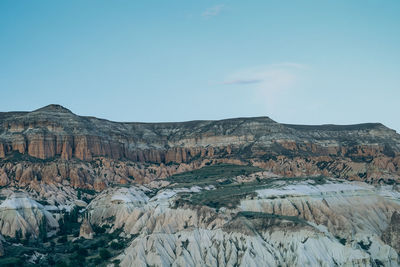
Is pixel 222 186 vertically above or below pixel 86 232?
above

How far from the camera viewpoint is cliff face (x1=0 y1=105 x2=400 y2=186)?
136 m

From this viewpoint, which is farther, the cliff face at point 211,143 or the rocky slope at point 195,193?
the cliff face at point 211,143

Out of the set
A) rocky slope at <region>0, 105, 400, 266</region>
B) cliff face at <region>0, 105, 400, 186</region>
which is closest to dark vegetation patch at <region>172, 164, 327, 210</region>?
rocky slope at <region>0, 105, 400, 266</region>

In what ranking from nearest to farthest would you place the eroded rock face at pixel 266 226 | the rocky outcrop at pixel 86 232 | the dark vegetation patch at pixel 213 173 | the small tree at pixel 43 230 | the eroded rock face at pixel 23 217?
1. the eroded rock face at pixel 266 226
2. the rocky outcrop at pixel 86 232
3. the small tree at pixel 43 230
4. the eroded rock face at pixel 23 217
5. the dark vegetation patch at pixel 213 173

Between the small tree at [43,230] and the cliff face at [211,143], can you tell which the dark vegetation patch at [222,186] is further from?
the small tree at [43,230]

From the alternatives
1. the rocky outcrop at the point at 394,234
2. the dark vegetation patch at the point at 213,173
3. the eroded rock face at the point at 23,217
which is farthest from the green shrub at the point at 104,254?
the dark vegetation patch at the point at 213,173

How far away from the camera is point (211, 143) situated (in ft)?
517

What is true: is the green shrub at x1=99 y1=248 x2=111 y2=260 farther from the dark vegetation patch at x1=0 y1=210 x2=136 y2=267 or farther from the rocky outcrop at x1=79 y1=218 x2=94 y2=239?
the rocky outcrop at x1=79 y1=218 x2=94 y2=239

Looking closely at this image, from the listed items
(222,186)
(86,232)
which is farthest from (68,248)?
(222,186)

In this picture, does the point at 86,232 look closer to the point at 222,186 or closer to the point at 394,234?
the point at 222,186

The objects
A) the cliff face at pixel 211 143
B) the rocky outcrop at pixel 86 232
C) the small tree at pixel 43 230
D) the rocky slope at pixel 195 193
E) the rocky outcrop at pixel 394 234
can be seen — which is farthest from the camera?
the cliff face at pixel 211 143

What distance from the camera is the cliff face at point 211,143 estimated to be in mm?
135500

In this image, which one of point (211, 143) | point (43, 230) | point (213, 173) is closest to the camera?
point (43, 230)

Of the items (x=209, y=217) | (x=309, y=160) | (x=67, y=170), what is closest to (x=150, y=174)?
(x=67, y=170)
